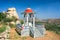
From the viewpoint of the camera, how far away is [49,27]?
80.4 feet

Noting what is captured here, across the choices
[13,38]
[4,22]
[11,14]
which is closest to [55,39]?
[13,38]

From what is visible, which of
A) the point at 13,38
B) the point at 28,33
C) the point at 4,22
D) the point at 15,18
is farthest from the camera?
the point at 15,18

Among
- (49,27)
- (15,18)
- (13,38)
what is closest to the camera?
(13,38)

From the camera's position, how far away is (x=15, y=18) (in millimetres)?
33969

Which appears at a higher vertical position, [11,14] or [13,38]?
[11,14]

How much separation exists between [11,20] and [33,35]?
15.0 meters

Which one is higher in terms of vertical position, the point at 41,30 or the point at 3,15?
the point at 3,15

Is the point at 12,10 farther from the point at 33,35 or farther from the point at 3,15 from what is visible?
the point at 33,35

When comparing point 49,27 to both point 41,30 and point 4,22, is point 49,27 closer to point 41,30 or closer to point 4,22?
point 41,30

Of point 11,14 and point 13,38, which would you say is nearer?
point 13,38

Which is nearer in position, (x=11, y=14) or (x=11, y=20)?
(x=11, y=20)

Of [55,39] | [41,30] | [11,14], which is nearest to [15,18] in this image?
[11,14]

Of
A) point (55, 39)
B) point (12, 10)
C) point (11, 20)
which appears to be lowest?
point (55, 39)

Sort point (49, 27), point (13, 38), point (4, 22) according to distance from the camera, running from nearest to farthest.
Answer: point (13, 38) < point (49, 27) < point (4, 22)
